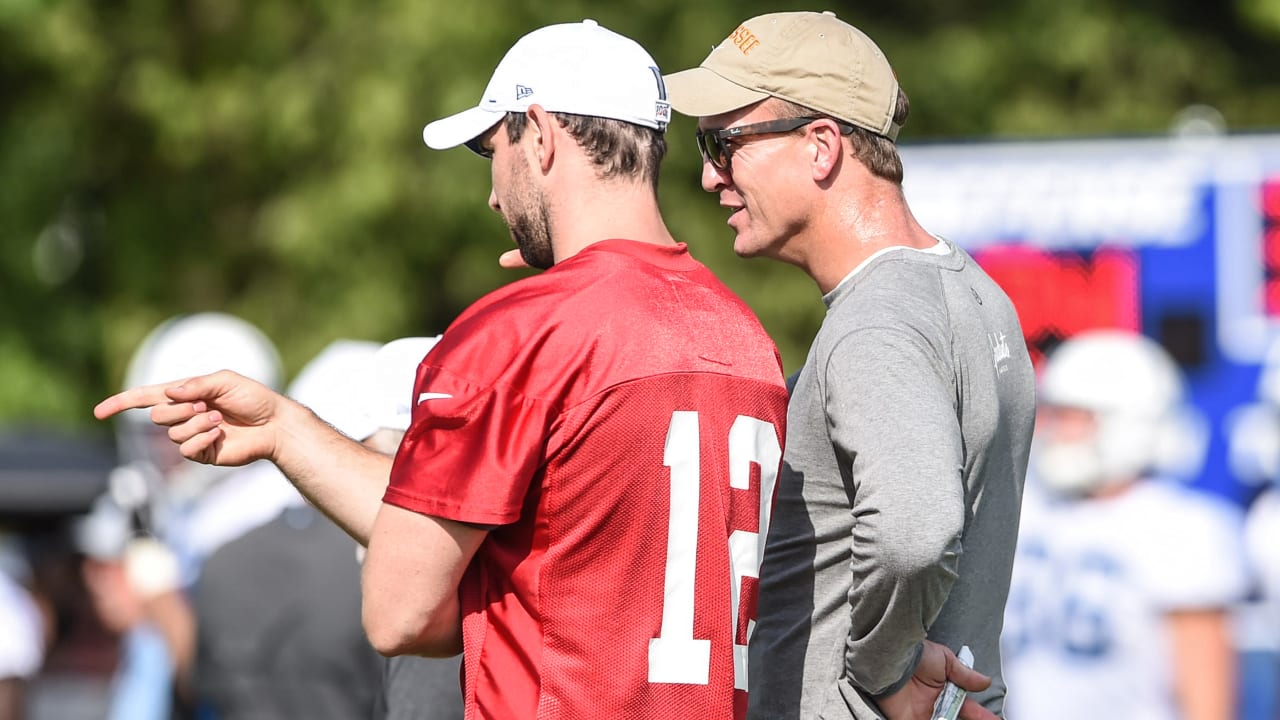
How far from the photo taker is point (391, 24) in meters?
11.9

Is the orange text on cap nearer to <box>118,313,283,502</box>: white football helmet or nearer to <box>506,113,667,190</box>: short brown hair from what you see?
<box>506,113,667,190</box>: short brown hair

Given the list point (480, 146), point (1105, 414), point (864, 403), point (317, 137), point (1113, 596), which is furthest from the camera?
point (317, 137)

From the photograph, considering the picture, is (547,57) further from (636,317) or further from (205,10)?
(205,10)

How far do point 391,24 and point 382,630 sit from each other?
9871mm

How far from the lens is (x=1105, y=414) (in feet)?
21.7

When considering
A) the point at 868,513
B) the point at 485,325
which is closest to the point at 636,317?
the point at 485,325

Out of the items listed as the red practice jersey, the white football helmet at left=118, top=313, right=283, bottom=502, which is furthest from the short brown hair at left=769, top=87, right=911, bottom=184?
the white football helmet at left=118, top=313, right=283, bottom=502

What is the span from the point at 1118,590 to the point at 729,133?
3475mm

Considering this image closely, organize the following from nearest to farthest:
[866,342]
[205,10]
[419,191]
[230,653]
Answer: [866,342], [230,653], [419,191], [205,10]

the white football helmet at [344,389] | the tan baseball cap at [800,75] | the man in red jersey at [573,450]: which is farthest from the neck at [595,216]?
the white football helmet at [344,389]

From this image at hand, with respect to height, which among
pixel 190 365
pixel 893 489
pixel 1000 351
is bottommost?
pixel 190 365

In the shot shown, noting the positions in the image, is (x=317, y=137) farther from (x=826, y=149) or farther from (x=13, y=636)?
(x=826, y=149)

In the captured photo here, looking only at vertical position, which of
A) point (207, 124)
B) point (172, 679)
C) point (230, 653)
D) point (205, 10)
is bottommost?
point (172, 679)

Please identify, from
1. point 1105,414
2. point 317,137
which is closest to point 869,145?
point 1105,414
